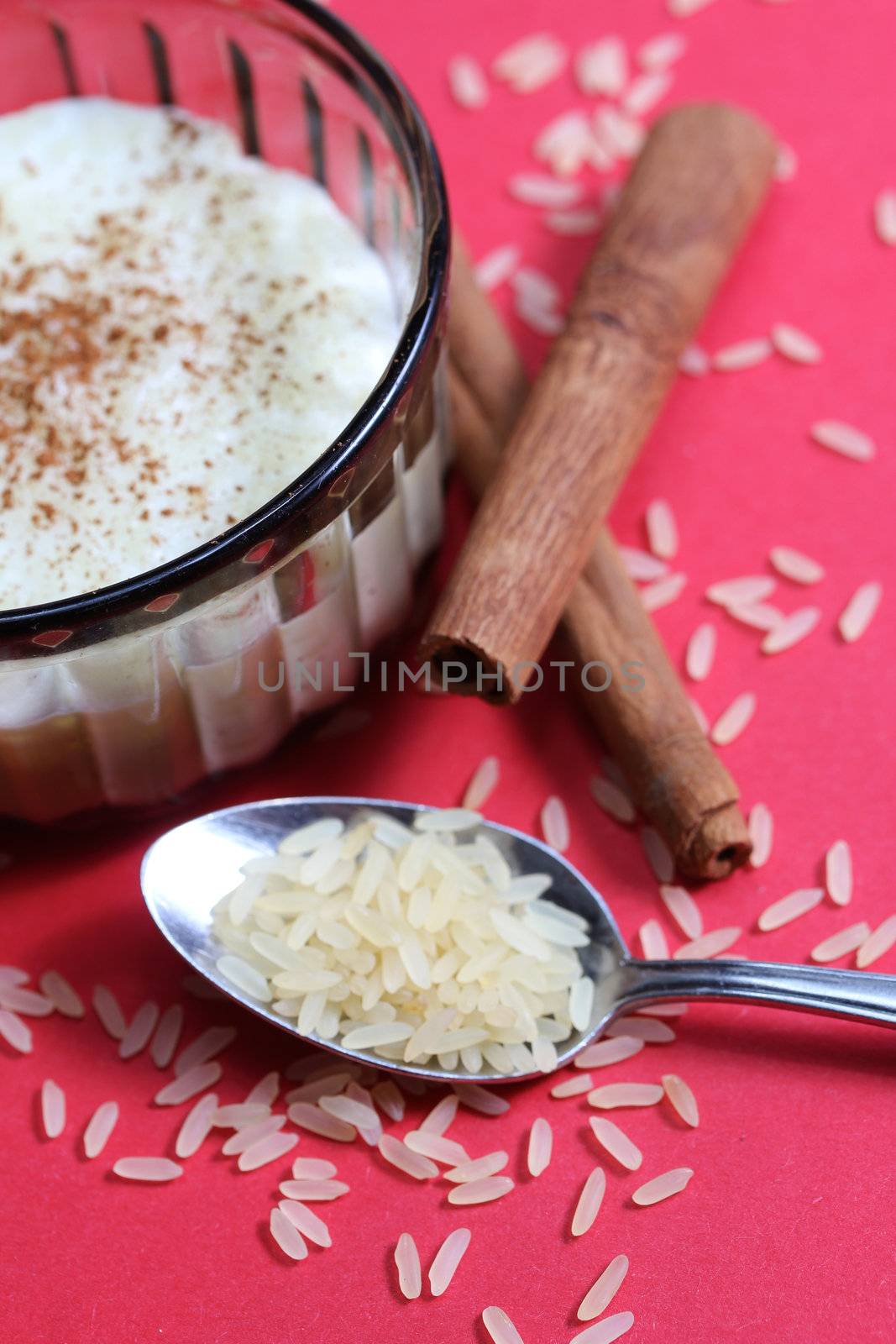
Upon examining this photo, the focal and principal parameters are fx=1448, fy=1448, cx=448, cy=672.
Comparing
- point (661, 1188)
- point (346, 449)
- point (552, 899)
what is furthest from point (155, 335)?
point (661, 1188)

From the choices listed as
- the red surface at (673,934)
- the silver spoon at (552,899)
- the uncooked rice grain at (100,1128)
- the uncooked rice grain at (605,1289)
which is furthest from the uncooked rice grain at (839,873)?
the uncooked rice grain at (100,1128)

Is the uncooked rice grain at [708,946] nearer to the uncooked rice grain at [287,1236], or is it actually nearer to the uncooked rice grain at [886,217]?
the uncooked rice grain at [287,1236]

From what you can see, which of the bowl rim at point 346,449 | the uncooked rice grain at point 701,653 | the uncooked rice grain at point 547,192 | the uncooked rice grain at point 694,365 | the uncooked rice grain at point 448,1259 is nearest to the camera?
the bowl rim at point 346,449

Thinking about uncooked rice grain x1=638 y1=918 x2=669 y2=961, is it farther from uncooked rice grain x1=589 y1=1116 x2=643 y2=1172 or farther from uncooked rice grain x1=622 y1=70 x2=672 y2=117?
uncooked rice grain x1=622 y1=70 x2=672 y2=117

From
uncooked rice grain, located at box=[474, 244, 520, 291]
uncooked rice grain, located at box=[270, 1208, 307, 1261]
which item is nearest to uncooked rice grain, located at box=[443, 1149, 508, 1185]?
uncooked rice grain, located at box=[270, 1208, 307, 1261]

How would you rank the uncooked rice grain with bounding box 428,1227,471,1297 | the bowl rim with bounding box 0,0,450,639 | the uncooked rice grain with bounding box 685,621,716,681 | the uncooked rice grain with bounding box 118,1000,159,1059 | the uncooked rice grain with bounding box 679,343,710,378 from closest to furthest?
the bowl rim with bounding box 0,0,450,639
the uncooked rice grain with bounding box 428,1227,471,1297
the uncooked rice grain with bounding box 118,1000,159,1059
the uncooked rice grain with bounding box 685,621,716,681
the uncooked rice grain with bounding box 679,343,710,378

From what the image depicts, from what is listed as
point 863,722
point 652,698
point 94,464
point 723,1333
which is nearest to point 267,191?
point 94,464
